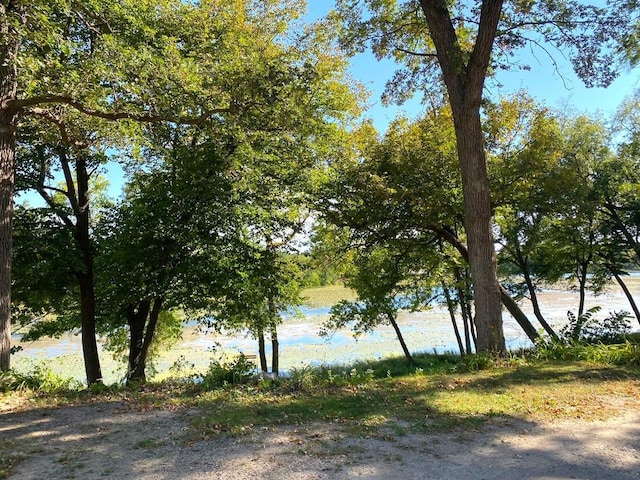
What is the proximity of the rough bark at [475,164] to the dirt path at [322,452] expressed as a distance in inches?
108

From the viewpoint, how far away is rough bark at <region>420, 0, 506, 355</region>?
23.3ft

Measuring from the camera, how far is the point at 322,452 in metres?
3.62

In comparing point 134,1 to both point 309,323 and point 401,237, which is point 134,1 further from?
point 309,323

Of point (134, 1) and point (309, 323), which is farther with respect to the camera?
point (309, 323)

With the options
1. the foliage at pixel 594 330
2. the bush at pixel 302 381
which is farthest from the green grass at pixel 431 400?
the foliage at pixel 594 330

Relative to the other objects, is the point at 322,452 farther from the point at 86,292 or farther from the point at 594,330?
the point at 86,292

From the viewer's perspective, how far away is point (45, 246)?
32.8 feet

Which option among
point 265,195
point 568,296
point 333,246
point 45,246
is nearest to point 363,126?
point 333,246

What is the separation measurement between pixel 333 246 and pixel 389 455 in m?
9.46

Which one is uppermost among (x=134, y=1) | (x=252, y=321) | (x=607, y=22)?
(x=134, y=1)

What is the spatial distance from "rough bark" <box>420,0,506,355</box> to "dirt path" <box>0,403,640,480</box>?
2745 millimetres

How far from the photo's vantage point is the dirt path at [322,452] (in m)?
3.25

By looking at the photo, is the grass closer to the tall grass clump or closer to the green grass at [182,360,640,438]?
the green grass at [182,360,640,438]

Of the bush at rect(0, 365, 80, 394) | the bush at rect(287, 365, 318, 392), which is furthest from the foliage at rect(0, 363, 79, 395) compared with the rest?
the bush at rect(287, 365, 318, 392)
